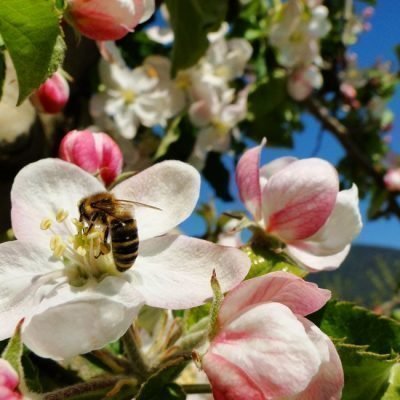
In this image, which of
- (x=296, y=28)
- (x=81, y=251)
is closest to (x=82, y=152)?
(x=81, y=251)

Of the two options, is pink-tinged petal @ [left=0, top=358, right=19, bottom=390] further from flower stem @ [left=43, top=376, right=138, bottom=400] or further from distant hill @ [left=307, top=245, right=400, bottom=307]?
distant hill @ [left=307, top=245, right=400, bottom=307]

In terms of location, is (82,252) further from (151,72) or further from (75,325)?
(151,72)

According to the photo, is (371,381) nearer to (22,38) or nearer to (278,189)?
(278,189)

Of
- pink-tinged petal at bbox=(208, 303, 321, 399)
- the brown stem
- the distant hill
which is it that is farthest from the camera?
the distant hill

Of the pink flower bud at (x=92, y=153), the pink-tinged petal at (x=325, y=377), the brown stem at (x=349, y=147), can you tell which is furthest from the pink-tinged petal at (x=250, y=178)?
the brown stem at (x=349, y=147)

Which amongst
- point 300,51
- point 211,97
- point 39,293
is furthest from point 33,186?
point 300,51

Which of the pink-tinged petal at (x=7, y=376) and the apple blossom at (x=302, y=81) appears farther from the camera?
the apple blossom at (x=302, y=81)

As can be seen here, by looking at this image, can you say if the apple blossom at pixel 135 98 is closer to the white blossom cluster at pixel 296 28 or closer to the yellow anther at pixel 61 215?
the white blossom cluster at pixel 296 28

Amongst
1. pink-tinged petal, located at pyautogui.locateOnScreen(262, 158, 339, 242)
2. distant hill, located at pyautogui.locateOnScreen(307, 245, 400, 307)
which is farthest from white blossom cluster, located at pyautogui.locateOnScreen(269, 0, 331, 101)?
distant hill, located at pyautogui.locateOnScreen(307, 245, 400, 307)
